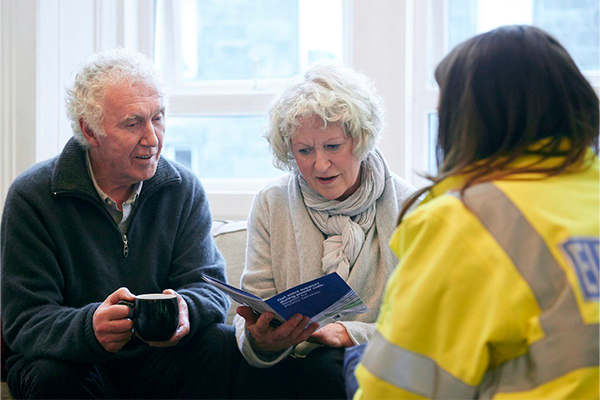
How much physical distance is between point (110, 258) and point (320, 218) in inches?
24.0

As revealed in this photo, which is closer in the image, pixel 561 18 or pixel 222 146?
pixel 561 18

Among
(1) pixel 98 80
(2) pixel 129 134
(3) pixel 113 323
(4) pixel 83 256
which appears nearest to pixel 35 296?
(4) pixel 83 256

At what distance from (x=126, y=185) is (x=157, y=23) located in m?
1.29

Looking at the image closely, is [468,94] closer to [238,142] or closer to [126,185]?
[126,185]

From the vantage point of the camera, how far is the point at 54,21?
2.65 meters

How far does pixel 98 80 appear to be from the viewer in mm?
1928

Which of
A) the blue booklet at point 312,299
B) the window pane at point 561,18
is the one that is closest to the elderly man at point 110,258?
the blue booklet at point 312,299

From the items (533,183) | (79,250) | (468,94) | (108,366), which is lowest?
(108,366)

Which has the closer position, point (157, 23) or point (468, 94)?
point (468, 94)

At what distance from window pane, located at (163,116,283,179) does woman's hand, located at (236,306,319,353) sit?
1338 millimetres

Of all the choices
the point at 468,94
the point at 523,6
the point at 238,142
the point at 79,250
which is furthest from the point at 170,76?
the point at 468,94

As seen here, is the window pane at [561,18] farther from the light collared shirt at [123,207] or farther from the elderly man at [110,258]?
the light collared shirt at [123,207]

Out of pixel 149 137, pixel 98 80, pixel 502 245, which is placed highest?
pixel 98 80

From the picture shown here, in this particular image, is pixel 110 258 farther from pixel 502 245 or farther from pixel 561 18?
pixel 561 18
